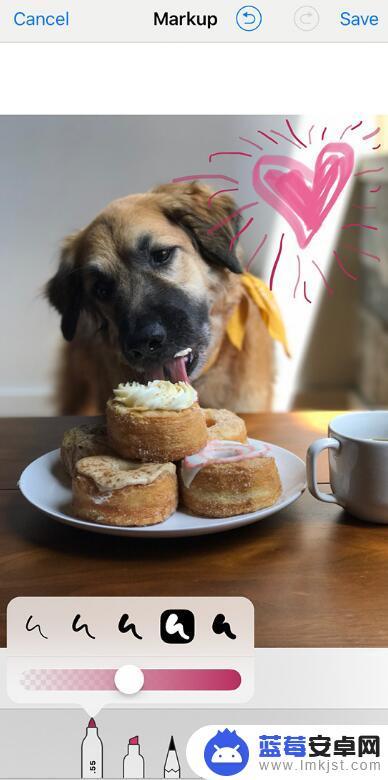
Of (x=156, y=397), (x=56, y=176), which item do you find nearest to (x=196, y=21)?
(x=156, y=397)

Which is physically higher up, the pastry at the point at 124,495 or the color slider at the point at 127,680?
the pastry at the point at 124,495

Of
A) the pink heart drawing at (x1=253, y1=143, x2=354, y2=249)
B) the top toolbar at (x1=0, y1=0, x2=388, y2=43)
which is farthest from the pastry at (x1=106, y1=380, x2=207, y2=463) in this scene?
the pink heart drawing at (x1=253, y1=143, x2=354, y2=249)

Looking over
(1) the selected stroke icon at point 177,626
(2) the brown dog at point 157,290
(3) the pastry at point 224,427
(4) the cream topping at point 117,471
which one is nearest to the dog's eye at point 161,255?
(2) the brown dog at point 157,290

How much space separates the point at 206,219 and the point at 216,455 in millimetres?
561

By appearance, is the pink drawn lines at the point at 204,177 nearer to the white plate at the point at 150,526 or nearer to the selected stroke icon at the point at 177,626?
the white plate at the point at 150,526

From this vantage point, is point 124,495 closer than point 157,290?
Yes

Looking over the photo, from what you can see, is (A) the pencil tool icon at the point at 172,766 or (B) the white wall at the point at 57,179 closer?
(A) the pencil tool icon at the point at 172,766

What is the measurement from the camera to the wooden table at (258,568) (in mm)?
452

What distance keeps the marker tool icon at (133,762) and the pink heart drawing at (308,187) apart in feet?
2.20

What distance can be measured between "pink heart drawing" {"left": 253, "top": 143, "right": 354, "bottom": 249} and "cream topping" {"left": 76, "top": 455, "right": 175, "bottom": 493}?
476 mm

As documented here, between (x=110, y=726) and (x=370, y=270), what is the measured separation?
150 centimetres

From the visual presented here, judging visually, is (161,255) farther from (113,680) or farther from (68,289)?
(113,680)

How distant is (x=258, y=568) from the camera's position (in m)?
0.51

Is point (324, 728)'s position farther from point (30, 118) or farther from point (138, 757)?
point (30, 118)
